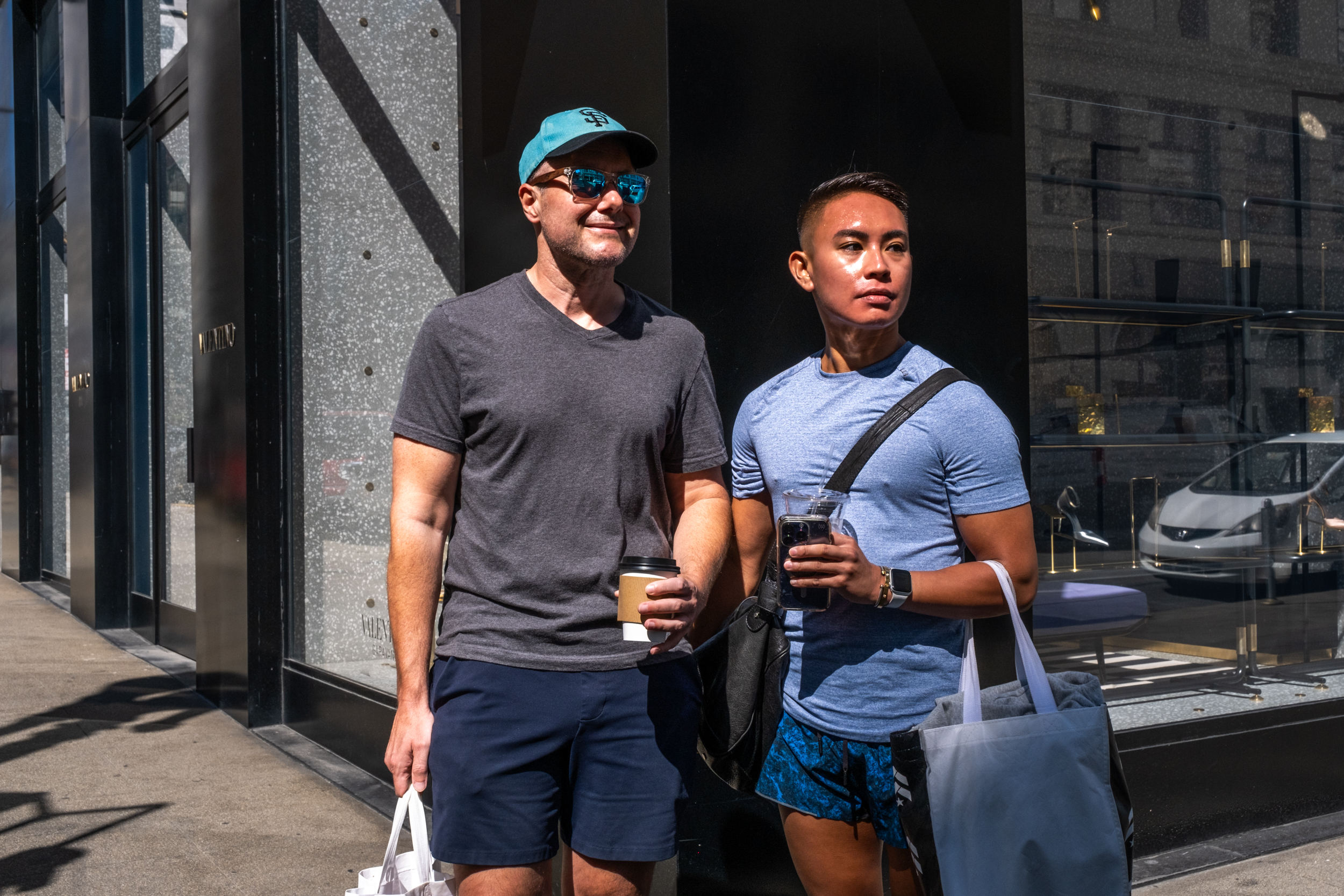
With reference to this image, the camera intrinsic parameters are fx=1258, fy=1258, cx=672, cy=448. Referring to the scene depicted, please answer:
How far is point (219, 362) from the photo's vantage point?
263 inches

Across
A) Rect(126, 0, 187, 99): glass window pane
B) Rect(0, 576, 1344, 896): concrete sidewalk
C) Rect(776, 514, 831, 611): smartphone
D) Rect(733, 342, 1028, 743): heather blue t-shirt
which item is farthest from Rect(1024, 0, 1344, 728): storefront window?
Rect(126, 0, 187, 99): glass window pane

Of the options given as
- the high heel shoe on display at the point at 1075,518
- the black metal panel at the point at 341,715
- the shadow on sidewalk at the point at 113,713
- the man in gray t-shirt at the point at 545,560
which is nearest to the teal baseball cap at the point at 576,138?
the man in gray t-shirt at the point at 545,560

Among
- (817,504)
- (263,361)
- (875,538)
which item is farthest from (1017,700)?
(263,361)

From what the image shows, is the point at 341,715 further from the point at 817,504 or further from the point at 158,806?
the point at 817,504

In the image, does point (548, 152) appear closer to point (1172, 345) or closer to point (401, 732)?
point (401, 732)

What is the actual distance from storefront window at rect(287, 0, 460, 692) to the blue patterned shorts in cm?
331

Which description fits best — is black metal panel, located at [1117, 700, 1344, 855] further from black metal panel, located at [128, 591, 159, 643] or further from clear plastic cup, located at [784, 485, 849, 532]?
black metal panel, located at [128, 591, 159, 643]

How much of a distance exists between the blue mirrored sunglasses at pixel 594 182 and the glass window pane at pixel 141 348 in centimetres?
807

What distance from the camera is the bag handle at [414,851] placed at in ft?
7.06

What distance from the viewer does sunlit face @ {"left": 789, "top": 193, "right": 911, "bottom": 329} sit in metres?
2.30

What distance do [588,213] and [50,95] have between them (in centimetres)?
1292

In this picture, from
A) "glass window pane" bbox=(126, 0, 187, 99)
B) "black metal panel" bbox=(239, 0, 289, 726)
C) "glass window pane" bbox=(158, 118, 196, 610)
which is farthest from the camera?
"glass window pane" bbox=(126, 0, 187, 99)

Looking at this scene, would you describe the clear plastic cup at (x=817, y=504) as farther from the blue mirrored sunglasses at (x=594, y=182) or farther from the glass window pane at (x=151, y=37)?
the glass window pane at (x=151, y=37)

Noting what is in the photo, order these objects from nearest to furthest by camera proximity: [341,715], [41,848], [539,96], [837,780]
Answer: [837,780] → [539,96] → [41,848] → [341,715]
